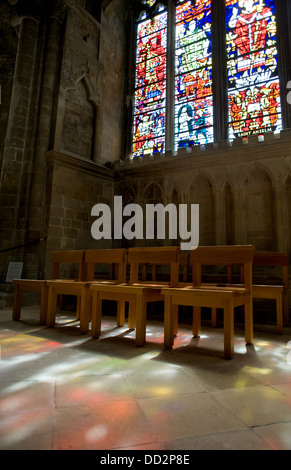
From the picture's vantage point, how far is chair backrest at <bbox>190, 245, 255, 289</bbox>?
8.22ft

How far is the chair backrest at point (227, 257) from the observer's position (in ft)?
8.22

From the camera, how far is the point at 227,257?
8.49 feet

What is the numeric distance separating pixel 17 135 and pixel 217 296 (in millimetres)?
5516

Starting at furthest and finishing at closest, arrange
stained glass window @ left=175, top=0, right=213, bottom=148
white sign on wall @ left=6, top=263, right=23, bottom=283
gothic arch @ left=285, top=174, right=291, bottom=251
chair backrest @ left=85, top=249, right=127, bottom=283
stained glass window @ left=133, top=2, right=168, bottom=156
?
1. stained glass window @ left=133, top=2, right=168, bottom=156
2. stained glass window @ left=175, top=0, right=213, bottom=148
3. white sign on wall @ left=6, top=263, right=23, bottom=283
4. gothic arch @ left=285, top=174, right=291, bottom=251
5. chair backrest @ left=85, top=249, right=127, bottom=283

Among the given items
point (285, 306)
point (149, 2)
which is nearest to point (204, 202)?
point (285, 306)

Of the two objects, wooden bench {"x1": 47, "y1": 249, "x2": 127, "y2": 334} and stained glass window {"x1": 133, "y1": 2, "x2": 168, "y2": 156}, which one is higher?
stained glass window {"x1": 133, "y1": 2, "x2": 168, "y2": 156}

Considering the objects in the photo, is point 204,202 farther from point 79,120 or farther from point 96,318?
point 96,318

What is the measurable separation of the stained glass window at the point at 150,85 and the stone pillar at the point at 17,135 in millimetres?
2740

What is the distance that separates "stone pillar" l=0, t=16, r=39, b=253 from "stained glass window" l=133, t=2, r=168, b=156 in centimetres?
274

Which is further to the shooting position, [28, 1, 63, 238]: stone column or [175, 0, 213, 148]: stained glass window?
[175, 0, 213, 148]: stained glass window

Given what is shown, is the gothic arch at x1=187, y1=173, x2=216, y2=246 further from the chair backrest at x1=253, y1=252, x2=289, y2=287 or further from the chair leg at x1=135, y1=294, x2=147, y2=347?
the chair leg at x1=135, y1=294, x2=147, y2=347

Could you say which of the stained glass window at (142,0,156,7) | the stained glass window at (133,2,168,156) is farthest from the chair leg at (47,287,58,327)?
the stained glass window at (142,0,156,7)

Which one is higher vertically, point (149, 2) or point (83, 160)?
point (149, 2)
